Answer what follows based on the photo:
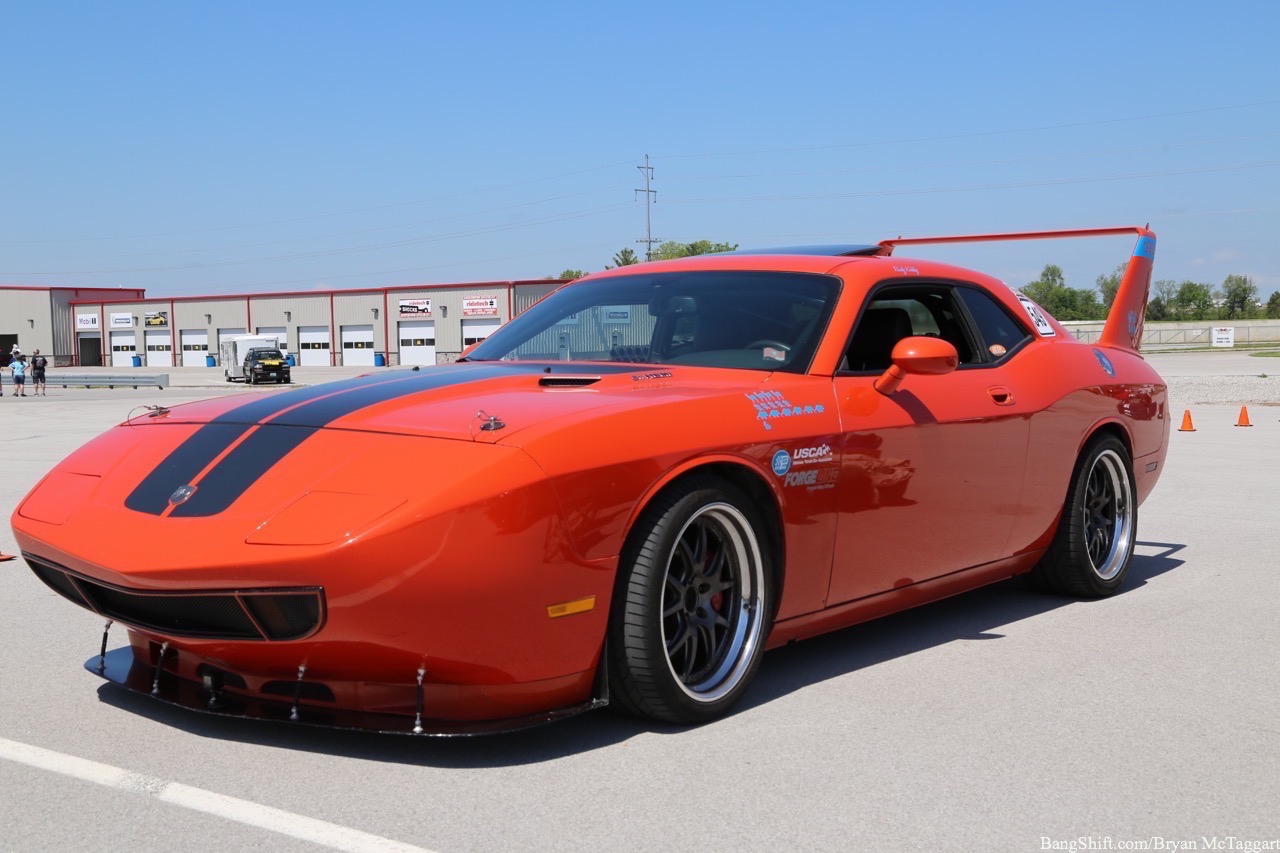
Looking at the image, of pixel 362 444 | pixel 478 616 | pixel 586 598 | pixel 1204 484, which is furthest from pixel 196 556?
pixel 1204 484

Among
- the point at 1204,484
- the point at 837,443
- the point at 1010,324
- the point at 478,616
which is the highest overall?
the point at 1010,324

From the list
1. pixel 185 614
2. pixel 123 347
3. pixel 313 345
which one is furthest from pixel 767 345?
pixel 123 347

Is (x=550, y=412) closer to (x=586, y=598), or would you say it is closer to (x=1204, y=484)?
(x=586, y=598)

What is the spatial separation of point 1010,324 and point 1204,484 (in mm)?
5301

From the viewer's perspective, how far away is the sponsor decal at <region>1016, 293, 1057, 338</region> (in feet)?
18.7

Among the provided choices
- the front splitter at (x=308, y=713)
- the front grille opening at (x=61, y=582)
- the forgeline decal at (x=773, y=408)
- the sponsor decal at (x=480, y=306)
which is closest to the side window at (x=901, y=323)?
the forgeline decal at (x=773, y=408)

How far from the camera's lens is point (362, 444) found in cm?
345

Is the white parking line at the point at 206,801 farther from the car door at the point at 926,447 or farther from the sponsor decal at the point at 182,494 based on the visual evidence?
the car door at the point at 926,447

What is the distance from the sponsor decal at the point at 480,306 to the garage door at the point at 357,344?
7429 millimetres

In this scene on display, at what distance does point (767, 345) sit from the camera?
14.7 feet

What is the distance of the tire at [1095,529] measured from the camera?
218 inches

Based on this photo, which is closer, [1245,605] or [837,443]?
[837,443]

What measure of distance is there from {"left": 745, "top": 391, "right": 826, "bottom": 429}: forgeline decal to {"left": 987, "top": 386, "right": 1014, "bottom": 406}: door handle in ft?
3.85

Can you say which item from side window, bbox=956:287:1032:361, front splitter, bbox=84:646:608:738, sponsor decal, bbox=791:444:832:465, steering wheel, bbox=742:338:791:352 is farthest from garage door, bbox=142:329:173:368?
sponsor decal, bbox=791:444:832:465
